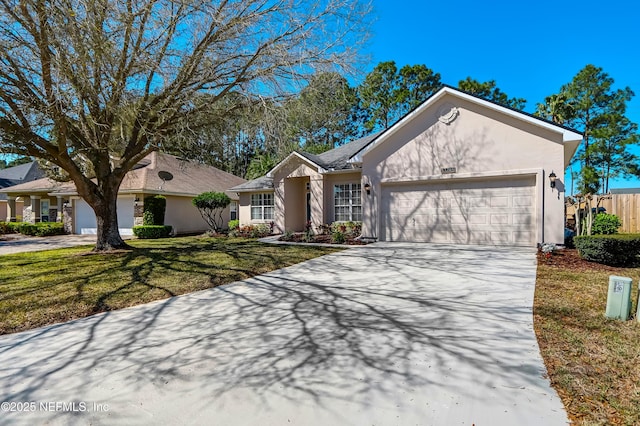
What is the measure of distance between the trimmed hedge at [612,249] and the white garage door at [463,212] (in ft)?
8.56

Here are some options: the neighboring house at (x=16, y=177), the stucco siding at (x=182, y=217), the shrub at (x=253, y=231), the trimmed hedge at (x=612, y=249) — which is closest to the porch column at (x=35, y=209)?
the neighboring house at (x=16, y=177)

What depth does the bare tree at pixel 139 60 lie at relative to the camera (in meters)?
7.90

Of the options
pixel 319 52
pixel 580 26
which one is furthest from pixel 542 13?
pixel 319 52

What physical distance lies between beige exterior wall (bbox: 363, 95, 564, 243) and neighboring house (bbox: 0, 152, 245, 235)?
33.6 feet

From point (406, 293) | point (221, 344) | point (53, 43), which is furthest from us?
point (53, 43)

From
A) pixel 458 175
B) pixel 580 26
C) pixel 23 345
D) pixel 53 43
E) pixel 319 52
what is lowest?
pixel 23 345

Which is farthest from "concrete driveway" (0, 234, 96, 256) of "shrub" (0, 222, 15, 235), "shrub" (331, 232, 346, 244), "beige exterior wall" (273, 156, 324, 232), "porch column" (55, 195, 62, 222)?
"shrub" (331, 232, 346, 244)

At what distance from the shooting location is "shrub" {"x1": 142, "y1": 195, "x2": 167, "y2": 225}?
18406mm

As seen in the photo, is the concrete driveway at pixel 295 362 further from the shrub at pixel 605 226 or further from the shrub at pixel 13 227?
the shrub at pixel 13 227

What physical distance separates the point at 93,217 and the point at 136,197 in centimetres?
385

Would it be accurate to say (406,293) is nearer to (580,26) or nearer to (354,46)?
(354,46)

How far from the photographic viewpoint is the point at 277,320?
4816 mm

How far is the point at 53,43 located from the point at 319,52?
6397 mm

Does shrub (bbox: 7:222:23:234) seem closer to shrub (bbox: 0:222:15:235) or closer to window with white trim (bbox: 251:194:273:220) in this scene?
shrub (bbox: 0:222:15:235)
